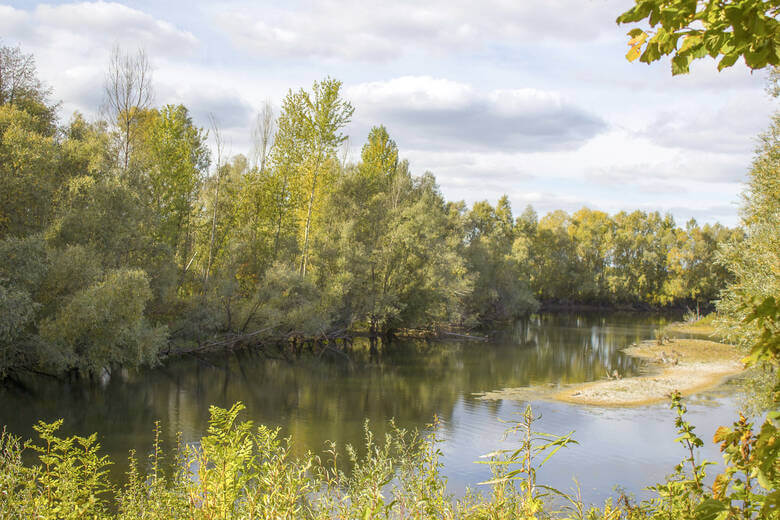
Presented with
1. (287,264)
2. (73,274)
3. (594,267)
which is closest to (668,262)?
(594,267)

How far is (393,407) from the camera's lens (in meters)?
21.7

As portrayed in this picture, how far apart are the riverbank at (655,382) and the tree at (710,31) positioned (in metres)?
16.1

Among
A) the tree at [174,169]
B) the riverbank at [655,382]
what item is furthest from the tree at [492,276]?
the tree at [174,169]

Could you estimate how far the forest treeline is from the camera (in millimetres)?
20266

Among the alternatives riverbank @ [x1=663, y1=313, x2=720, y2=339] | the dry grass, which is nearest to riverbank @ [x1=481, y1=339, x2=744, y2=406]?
the dry grass

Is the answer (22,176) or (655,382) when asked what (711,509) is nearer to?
(22,176)

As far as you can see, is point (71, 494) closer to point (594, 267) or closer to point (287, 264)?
point (287, 264)

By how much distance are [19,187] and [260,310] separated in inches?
581

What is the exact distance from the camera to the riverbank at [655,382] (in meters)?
23.7

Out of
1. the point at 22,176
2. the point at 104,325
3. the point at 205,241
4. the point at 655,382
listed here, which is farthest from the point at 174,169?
the point at 655,382

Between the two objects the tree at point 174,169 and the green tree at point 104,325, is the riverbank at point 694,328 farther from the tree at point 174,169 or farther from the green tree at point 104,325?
the green tree at point 104,325

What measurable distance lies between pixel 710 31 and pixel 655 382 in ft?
86.7

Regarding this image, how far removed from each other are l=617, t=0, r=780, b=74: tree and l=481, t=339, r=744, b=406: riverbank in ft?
52.9

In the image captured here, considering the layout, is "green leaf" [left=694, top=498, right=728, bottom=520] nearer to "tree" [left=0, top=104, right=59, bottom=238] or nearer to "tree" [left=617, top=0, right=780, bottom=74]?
"tree" [left=617, top=0, right=780, bottom=74]
